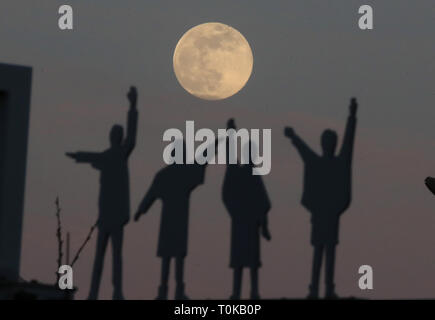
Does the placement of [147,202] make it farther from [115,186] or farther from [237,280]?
[237,280]

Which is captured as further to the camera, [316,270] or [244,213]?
[244,213]

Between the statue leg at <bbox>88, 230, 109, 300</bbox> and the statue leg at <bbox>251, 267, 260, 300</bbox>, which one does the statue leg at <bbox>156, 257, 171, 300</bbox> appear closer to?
the statue leg at <bbox>88, 230, 109, 300</bbox>

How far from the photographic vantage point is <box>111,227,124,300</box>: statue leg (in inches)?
594

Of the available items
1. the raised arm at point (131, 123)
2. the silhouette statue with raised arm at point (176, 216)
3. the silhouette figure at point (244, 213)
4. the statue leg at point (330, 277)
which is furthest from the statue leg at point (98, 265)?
the statue leg at point (330, 277)

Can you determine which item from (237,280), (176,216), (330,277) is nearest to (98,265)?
(176,216)

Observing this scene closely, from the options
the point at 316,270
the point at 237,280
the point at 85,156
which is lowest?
the point at 237,280

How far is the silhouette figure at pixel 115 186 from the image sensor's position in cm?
1506

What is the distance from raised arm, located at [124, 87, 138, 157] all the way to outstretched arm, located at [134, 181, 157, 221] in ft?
2.61

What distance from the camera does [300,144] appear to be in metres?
15.0

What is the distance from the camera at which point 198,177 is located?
1532 cm

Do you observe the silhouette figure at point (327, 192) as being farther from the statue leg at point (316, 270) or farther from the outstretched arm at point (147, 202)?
the outstretched arm at point (147, 202)

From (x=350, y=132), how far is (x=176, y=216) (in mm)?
2762

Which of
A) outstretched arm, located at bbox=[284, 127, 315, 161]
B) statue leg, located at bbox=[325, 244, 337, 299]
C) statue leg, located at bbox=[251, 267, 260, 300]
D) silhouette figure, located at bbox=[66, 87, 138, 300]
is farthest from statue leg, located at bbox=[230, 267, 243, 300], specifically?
outstretched arm, located at bbox=[284, 127, 315, 161]

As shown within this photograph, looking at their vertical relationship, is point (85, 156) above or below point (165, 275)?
above
